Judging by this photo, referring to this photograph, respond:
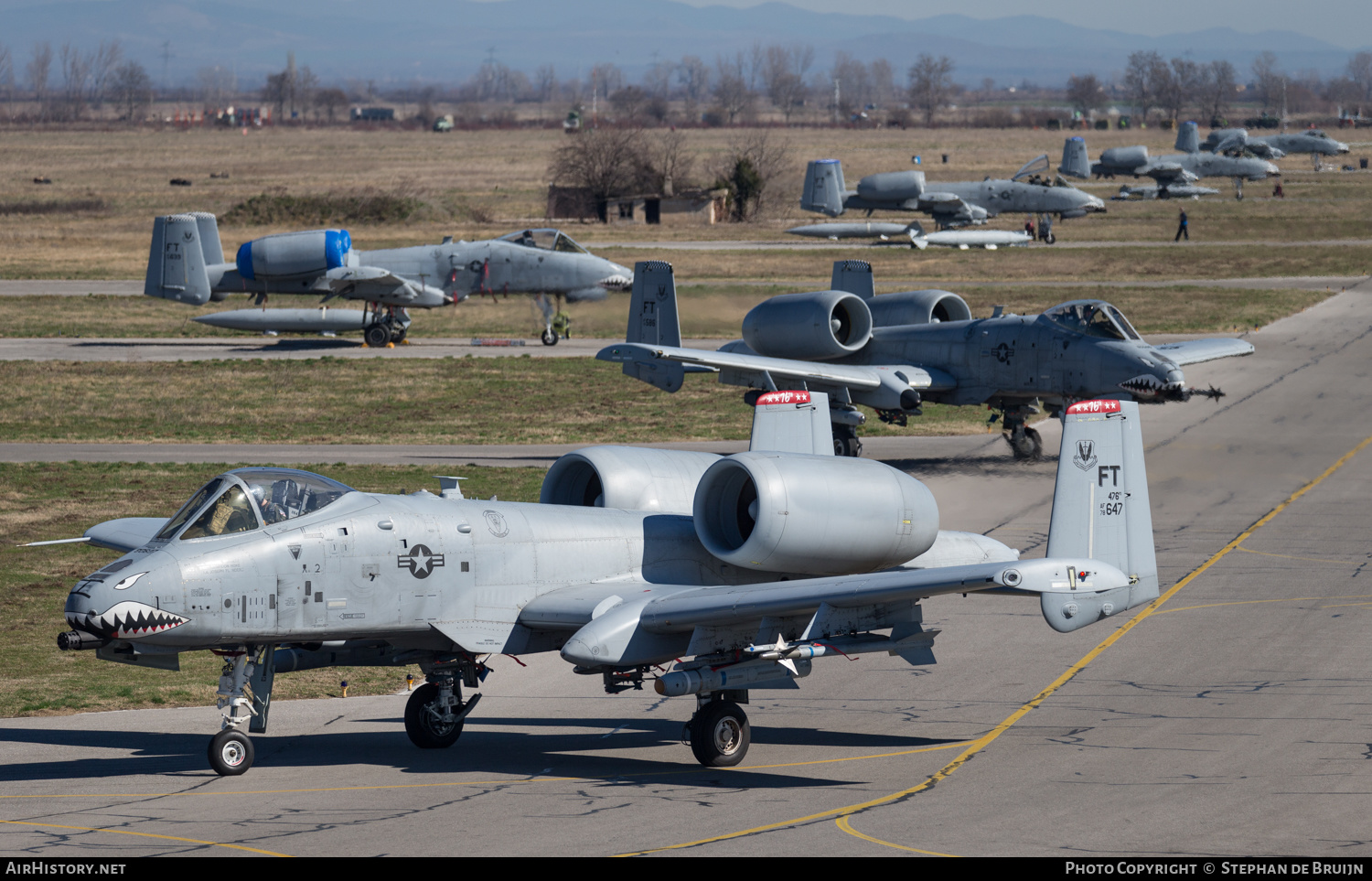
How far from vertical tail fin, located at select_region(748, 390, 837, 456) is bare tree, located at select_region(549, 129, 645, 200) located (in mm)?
83899

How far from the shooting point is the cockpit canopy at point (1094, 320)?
2986 centimetres

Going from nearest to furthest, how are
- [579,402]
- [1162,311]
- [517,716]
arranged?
[517,716], [579,402], [1162,311]

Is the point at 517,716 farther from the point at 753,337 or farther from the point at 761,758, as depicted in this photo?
the point at 753,337

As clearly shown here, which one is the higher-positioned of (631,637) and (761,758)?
(631,637)

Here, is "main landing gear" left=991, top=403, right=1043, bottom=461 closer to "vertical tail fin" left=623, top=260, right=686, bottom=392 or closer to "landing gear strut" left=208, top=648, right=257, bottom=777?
"vertical tail fin" left=623, top=260, right=686, bottom=392

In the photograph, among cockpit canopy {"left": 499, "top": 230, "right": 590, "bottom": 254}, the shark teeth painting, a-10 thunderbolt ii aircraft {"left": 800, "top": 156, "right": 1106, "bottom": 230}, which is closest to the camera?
the shark teeth painting

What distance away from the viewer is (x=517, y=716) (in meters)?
16.8

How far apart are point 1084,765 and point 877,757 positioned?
1972 mm

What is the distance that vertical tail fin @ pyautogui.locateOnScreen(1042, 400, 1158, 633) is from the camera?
13.8 metres

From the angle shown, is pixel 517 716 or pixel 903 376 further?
pixel 903 376

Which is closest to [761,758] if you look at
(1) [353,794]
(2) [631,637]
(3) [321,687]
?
(2) [631,637]

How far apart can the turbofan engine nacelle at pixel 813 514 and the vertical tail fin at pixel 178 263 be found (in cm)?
4142

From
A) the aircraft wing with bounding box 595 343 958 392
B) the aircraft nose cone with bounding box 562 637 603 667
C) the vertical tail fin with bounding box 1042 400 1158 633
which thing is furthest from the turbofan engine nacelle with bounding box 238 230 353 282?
the vertical tail fin with bounding box 1042 400 1158 633

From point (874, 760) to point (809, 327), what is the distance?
58.5ft
